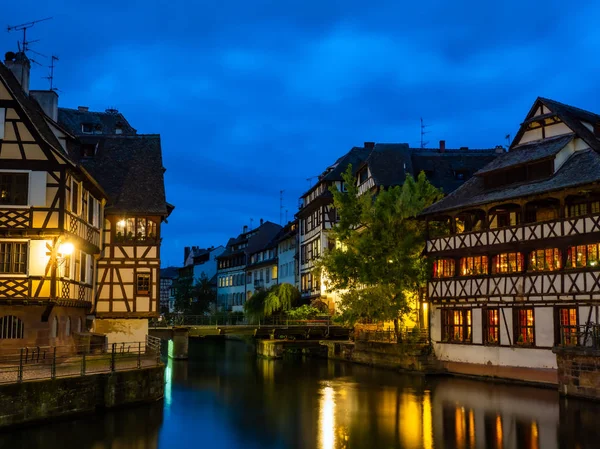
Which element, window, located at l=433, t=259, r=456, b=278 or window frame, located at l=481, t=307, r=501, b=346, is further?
window, located at l=433, t=259, r=456, b=278

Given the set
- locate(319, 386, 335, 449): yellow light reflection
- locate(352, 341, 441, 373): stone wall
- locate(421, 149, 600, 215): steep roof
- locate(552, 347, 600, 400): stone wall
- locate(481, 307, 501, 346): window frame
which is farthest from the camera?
locate(352, 341, 441, 373): stone wall

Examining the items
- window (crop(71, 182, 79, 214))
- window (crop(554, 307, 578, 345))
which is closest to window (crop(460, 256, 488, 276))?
window (crop(554, 307, 578, 345))

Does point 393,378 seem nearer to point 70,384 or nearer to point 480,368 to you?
point 480,368

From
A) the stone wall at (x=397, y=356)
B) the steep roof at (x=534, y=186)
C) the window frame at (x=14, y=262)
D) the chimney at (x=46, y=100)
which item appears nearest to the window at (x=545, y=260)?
the steep roof at (x=534, y=186)

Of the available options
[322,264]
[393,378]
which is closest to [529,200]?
[393,378]

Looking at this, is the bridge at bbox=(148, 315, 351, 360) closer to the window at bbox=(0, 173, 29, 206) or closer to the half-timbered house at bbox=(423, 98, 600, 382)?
the half-timbered house at bbox=(423, 98, 600, 382)

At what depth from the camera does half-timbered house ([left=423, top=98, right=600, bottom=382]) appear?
31438 millimetres

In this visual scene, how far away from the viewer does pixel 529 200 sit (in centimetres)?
3322

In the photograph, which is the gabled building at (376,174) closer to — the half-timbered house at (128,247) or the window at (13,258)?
the half-timbered house at (128,247)

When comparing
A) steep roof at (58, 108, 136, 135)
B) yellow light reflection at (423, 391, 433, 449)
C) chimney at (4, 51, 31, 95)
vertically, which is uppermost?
steep roof at (58, 108, 136, 135)

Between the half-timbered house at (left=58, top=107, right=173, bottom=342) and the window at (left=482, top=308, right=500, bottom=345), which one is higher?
the half-timbered house at (left=58, top=107, right=173, bottom=342)

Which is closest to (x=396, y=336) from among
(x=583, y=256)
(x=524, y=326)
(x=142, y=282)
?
(x=524, y=326)

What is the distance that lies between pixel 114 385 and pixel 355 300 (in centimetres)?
2034

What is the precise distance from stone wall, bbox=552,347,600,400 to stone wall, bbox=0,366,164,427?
51.2ft
